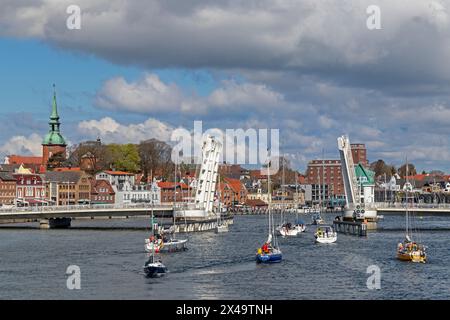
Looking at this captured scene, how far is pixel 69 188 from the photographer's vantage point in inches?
6831

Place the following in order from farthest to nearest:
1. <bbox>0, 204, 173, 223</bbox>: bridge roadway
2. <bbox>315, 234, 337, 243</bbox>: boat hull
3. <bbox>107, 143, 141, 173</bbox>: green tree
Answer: <bbox>107, 143, 141, 173</bbox>: green tree < <bbox>0, 204, 173, 223</bbox>: bridge roadway < <bbox>315, 234, 337, 243</bbox>: boat hull

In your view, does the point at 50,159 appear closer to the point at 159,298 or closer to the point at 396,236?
the point at 396,236

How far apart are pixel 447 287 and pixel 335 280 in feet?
22.8

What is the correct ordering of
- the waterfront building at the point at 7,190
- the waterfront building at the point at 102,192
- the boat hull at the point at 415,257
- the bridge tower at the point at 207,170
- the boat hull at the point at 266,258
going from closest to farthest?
the boat hull at the point at 266,258
the boat hull at the point at 415,257
the bridge tower at the point at 207,170
the waterfront building at the point at 7,190
the waterfront building at the point at 102,192

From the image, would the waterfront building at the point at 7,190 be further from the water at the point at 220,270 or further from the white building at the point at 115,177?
the water at the point at 220,270

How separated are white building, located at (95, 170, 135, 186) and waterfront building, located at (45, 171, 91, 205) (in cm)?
770

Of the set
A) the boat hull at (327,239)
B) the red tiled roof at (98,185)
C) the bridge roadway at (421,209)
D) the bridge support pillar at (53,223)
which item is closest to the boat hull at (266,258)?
the boat hull at (327,239)

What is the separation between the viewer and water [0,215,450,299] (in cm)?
4859

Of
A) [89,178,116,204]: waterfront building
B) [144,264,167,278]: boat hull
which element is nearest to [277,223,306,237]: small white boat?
[144,264,167,278]: boat hull

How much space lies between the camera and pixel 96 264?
208ft

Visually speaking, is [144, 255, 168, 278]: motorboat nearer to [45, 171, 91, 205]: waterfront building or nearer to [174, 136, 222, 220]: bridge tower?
[174, 136, 222, 220]: bridge tower

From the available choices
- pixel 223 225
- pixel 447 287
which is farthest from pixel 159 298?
pixel 223 225

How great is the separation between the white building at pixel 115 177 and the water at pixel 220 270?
8883 centimetres

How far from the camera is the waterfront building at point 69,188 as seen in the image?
173125 millimetres
